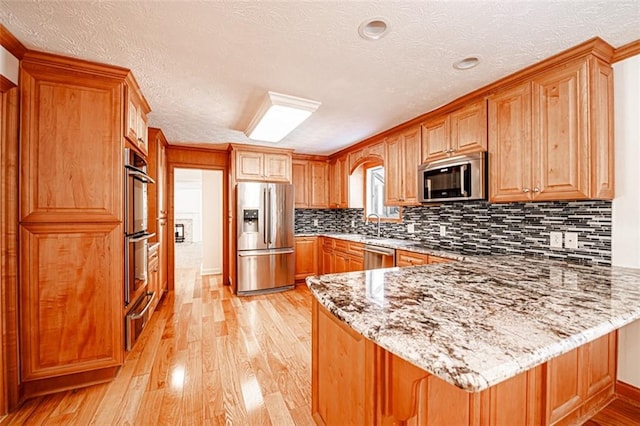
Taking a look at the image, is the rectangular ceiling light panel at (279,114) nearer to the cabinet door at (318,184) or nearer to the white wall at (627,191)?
the cabinet door at (318,184)

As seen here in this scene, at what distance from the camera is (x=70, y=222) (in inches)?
74.3

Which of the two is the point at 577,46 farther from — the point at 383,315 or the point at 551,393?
the point at 383,315

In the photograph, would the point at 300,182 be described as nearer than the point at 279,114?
No

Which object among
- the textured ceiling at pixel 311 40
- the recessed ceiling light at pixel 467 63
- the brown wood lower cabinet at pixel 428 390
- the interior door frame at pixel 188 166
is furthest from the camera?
the interior door frame at pixel 188 166

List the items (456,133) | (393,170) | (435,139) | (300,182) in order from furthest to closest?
(300,182)
(393,170)
(435,139)
(456,133)

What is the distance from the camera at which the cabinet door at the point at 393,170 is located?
11.2 feet

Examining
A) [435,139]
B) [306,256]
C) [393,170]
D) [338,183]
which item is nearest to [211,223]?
[306,256]

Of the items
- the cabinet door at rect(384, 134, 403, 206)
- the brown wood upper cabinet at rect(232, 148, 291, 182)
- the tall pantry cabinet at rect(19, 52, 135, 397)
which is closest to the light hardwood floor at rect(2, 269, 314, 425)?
the tall pantry cabinet at rect(19, 52, 135, 397)

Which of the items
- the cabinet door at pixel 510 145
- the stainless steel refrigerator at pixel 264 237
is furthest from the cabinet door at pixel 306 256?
the cabinet door at pixel 510 145

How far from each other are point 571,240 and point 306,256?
3.55m

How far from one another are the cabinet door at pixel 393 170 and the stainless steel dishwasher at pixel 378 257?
63 centimetres

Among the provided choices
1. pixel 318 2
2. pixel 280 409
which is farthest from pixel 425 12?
pixel 280 409

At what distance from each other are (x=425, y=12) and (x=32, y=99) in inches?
98.8

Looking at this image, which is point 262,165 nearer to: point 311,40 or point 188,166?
point 188,166
